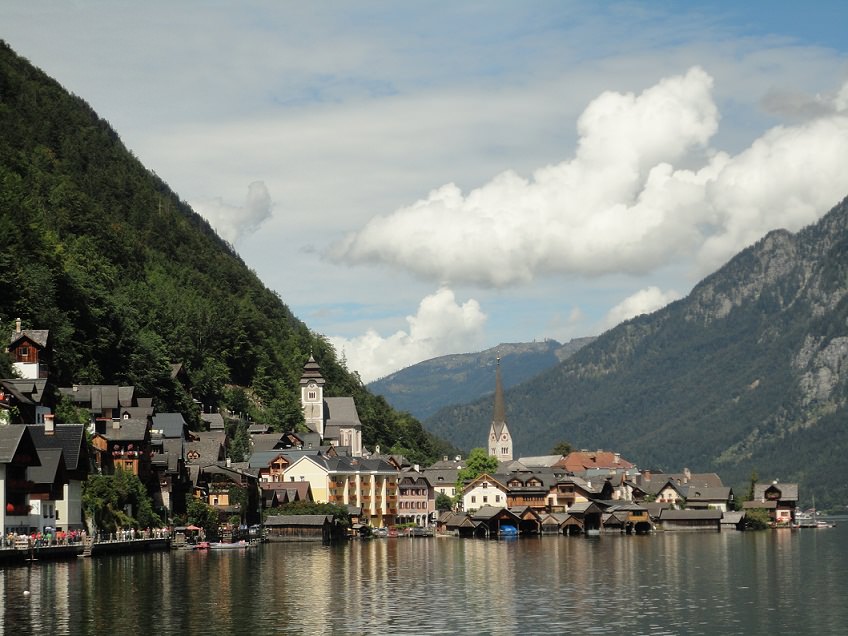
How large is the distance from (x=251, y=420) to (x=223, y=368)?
30.1ft

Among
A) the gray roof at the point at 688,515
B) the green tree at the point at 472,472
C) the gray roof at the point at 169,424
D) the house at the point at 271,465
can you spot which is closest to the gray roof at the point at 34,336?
the gray roof at the point at 169,424

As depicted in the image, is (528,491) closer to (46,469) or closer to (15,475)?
(46,469)

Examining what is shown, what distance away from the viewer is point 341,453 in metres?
195

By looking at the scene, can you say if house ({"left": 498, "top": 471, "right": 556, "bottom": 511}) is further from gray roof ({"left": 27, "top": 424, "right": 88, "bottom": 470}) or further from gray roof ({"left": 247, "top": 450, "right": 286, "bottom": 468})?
gray roof ({"left": 27, "top": 424, "right": 88, "bottom": 470})

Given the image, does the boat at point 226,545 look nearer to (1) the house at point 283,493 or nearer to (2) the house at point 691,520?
(1) the house at point 283,493

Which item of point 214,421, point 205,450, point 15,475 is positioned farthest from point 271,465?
point 15,475

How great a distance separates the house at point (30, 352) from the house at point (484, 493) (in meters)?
75.0

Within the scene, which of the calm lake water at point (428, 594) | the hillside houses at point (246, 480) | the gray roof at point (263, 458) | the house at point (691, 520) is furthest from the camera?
the house at point (691, 520)

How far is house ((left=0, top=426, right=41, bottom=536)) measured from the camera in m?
87.2

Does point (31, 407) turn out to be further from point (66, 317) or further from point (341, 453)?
point (341, 453)

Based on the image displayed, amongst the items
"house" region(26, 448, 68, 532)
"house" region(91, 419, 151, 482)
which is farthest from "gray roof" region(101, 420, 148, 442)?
"house" region(26, 448, 68, 532)

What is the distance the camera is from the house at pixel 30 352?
12031cm

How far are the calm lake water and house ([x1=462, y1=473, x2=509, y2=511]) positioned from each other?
226ft

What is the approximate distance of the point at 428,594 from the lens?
71750 mm
